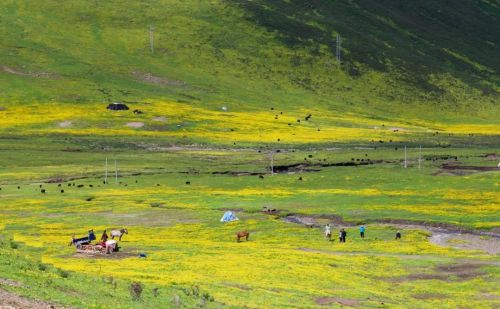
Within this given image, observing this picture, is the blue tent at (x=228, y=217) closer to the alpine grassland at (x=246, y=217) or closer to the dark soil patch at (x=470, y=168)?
the alpine grassland at (x=246, y=217)

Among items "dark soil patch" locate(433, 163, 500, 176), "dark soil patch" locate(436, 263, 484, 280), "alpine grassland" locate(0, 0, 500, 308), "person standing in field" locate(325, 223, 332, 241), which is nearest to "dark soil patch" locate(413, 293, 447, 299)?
"alpine grassland" locate(0, 0, 500, 308)

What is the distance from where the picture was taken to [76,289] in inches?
1617

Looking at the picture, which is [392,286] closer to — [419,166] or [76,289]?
[76,289]

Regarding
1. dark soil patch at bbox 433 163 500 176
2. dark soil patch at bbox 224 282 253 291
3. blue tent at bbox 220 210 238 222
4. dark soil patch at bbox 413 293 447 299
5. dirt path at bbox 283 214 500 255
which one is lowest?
dark soil patch at bbox 413 293 447 299

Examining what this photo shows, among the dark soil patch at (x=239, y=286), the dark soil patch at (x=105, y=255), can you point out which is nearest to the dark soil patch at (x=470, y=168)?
the dark soil patch at (x=105, y=255)

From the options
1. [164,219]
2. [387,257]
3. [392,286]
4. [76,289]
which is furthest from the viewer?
[164,219]

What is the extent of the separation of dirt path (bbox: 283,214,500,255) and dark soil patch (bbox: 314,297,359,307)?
997 inches

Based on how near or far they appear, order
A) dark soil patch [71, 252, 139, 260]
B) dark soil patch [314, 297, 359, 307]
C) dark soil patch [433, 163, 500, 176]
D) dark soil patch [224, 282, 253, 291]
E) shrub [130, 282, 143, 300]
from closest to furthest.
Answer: shrub [130, 282, 143, 300], dark soil patch [314, 297, 359, 307], dark soil patch [224, 282, 253, 291], dark soil patch [71, 252, 139, 260], dark soil patch [433, 163, 500, 176]

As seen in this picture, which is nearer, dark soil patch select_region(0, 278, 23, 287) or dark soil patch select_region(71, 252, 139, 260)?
dark soil patch select_region(0, 278, 23, 287)

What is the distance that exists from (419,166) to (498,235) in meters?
54.7

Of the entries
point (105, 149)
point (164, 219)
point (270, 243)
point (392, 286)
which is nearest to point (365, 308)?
point (392, 286)

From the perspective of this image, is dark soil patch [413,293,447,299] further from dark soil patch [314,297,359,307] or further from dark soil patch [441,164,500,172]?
dark soil patch [441,164,500,172]

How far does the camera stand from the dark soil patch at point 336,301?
5094 centimetres

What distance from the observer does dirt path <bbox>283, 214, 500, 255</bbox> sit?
78.9 meters
